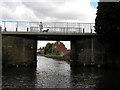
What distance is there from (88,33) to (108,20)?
5966 millimetres

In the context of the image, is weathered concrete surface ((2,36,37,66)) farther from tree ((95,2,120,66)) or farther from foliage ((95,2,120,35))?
foliage ((95,2,120,35))

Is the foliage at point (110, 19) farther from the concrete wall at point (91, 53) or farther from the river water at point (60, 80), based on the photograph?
the river water at point (60, 80)

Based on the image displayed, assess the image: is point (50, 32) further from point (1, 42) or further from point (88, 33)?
point (1, 42)

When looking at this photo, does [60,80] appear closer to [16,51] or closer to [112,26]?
[112,26]

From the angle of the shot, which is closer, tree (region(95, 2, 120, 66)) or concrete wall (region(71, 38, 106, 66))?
tree (region(95, 2, 120, 66))

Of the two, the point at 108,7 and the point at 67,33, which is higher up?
the point at 108,7

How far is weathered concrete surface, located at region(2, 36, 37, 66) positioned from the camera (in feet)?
85.5

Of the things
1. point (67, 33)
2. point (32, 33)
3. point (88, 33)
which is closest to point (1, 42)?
point (32, 33)

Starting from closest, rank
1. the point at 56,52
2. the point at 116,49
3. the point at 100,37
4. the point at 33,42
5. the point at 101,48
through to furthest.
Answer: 1. the point at 116,49
2. the point at 100,37
3. the point at 101,48
4. the point at 33,42
5. the point at 56,52

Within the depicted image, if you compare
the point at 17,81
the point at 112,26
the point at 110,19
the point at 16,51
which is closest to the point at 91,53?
the point at 112,26

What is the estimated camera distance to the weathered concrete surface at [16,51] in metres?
26.0

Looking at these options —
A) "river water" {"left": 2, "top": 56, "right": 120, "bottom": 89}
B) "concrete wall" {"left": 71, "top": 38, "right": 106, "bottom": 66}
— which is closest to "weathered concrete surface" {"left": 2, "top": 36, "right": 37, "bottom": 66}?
"river water" {"left": 2, "top": 56, "right": 120, "bottom": 89}

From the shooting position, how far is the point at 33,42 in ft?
100

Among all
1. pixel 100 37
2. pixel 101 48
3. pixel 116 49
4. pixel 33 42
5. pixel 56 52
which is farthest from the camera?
pixel 56 52
